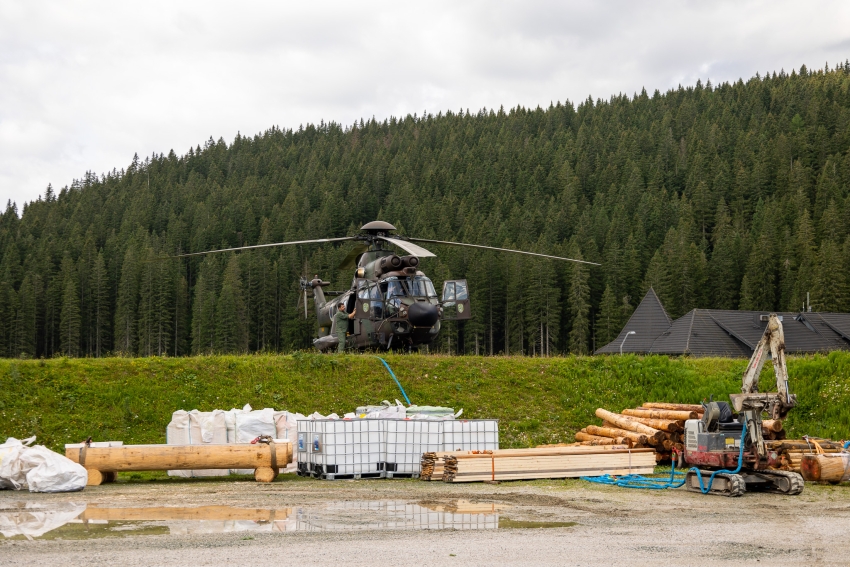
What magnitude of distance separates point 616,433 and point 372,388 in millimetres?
6244

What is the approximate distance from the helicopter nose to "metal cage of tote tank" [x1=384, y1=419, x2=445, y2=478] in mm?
7909

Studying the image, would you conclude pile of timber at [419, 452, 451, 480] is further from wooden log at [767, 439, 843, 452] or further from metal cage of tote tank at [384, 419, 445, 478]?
wooden log at [767, 439, 843, 452]

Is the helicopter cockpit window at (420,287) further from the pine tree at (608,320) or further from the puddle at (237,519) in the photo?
the pine tree at (608,320)

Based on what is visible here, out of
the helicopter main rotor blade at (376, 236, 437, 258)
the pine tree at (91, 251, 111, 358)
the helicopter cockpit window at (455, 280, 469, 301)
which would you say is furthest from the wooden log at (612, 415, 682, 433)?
the pine tree at (91, 251, 111, 358)

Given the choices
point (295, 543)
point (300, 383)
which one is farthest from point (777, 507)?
point (300, 383)

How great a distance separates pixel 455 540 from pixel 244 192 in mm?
143913

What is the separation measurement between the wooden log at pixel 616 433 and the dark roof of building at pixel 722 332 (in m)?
23.2

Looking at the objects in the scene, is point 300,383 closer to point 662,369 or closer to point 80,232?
point 662,369

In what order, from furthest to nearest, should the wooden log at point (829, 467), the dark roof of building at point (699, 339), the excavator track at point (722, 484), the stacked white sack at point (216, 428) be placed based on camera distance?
the dark roof of building at point (699, 339), the stacked white sack at point (216, 428), the wooden log at point (829, 467), the excavator track at point (722, 484)

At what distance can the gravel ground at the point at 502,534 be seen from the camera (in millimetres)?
8523

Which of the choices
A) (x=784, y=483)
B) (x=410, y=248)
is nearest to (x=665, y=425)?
(x=784, y=483)

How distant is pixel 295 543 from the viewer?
9.22 m

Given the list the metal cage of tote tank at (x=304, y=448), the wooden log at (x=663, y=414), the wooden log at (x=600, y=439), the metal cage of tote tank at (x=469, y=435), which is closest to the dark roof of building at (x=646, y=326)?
the wooden log at (x=663, y=414)

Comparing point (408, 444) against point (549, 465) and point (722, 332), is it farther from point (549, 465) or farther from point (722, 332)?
point (722, 332)
